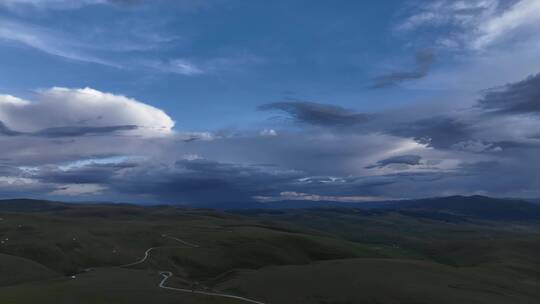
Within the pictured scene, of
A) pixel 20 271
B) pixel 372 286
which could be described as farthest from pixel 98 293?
pixel 372 286

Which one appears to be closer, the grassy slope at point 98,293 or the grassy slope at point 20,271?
the grassy slope at point 98,293

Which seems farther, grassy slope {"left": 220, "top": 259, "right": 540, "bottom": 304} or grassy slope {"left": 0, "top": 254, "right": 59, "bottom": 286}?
grassy slope {"left": 0, "top": 254, "right": 59, "bottom": 286}

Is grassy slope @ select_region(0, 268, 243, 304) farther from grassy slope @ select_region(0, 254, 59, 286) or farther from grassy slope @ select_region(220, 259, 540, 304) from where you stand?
grassy slope @ select_region(220, 259, 540, 304)

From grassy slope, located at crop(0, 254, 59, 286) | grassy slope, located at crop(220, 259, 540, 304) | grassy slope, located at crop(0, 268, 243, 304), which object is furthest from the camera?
grassy slope, located at crop(0, 254, 59, 286)

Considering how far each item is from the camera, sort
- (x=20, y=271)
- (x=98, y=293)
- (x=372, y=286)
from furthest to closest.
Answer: (x=20, y=271) → (x=372, y=286) → (x=98, y=293)

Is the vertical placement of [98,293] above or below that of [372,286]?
above

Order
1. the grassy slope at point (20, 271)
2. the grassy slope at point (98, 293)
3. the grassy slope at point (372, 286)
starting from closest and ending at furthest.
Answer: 1. the grassy slope at point (98, 293)
2. the grassy slope at point (372, 286)
3. the grassy slope at point (20, 271)

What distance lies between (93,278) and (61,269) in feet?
138

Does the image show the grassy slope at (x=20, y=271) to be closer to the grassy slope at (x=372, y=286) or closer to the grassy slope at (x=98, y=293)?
→ the grassy slope at (x=98, y=293)

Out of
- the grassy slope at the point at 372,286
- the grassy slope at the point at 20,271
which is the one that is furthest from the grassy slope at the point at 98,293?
the grassy slope at the point at 372,286

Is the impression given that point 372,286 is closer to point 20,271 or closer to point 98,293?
point 98,293

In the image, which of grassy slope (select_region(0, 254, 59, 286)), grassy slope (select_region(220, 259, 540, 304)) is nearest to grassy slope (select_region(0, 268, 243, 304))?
grassy slope (select_region(0, 254, 59, 286))

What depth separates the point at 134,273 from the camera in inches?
6973

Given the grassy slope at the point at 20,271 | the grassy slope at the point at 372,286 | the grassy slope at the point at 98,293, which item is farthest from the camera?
the grassy slope at the point at 20,271
